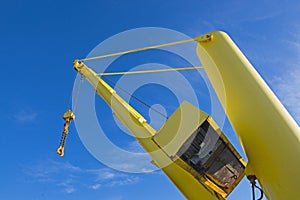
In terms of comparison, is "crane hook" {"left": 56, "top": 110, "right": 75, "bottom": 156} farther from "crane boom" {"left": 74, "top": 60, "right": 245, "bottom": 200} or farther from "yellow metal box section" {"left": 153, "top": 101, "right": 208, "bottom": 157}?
"yellow metal box section" {"left": 153, "top": 101, "right": 208, "bottom": 157}

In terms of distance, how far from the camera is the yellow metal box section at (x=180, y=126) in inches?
191

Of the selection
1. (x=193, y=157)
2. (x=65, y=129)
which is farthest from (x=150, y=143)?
(x=65, y=129)

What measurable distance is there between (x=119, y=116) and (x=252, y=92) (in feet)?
11.0

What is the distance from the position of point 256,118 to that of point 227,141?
100 centimetres

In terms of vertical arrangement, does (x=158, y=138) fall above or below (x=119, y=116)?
below

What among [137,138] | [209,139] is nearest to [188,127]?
[209,139]

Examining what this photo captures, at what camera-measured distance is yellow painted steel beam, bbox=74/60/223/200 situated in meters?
5.58

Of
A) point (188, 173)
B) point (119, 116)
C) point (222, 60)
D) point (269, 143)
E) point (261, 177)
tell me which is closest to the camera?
point (269, 143)

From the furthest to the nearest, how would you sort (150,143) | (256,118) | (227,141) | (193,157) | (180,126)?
(150,143) < (193,157) < (227,141) < (180,126) < (256,118)

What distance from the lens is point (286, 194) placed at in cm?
376

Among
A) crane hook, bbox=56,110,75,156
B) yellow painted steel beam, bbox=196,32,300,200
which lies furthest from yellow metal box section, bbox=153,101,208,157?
crane hook, bbox=56,110,75,156

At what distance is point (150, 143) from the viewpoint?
629cm

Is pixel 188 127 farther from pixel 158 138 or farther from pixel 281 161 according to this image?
pixel 281 161

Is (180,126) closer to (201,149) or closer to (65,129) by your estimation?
(201,149)
